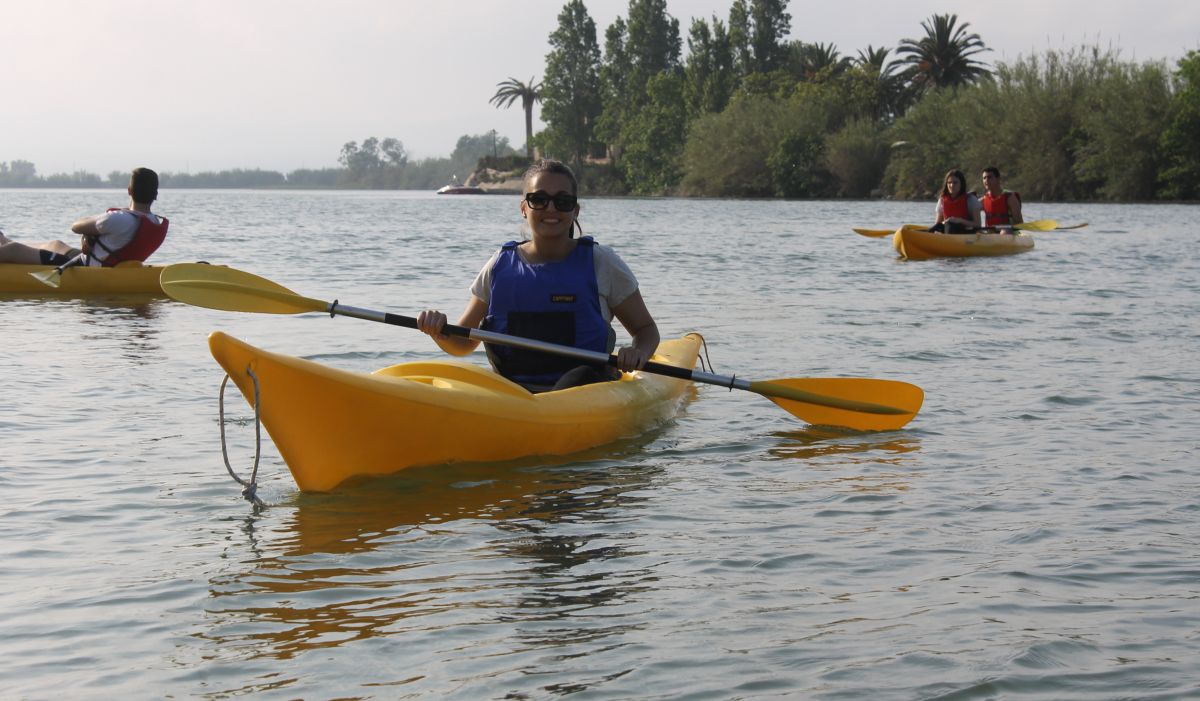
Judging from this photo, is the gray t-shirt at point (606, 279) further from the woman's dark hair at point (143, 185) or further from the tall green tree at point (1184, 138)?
the tall green tree at point (1184, 138)

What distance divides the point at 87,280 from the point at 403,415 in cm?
772

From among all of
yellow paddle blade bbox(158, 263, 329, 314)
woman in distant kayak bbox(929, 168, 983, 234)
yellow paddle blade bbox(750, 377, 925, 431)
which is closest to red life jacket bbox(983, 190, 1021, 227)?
woman in distant kayak bbox(929, 168, 983, 234)

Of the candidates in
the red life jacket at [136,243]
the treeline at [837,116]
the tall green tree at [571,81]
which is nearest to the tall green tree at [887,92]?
the treeline at [837,116]

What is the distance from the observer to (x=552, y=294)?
5.27m

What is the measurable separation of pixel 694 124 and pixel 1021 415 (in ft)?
204

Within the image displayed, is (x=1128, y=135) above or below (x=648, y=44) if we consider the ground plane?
below

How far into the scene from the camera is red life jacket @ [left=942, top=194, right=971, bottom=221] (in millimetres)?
16672

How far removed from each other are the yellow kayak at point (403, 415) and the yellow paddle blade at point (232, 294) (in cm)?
65

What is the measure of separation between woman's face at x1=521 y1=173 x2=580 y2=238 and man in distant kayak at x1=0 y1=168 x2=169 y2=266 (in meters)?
6.79

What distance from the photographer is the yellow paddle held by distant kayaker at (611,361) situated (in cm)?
518

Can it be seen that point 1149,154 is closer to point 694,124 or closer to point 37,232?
point 694,124

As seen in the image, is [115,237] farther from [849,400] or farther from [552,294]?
[849,400]

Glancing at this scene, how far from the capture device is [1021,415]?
6.19m

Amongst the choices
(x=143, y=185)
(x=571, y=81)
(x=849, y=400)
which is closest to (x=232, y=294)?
Result: (x=849, y=400)
